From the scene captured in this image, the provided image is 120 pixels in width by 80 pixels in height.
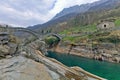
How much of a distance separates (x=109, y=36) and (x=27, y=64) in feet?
494

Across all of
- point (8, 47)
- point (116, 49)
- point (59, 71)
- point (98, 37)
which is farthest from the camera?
point (98, 37)

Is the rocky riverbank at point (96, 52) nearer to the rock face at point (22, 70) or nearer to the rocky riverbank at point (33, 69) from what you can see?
the rocky riverbank at point (33, 69)

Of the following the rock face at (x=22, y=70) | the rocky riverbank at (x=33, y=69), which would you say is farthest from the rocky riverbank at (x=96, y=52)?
the rock face at (x=22, y=70)

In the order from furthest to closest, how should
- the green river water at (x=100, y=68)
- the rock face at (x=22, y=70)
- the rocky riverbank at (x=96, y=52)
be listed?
1. the rocky riverbank at (x=96, y=52)
2. the green river water at (x=100, y=68)
3. the rock face at (x=22, y=70)

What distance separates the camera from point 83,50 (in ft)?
572


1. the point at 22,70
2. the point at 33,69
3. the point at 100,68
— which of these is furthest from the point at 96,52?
the point at 22,70

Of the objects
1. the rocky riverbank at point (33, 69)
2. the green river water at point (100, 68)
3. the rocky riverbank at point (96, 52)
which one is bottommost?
the green river water at point (100, 68)

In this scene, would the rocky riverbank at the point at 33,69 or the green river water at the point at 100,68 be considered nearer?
the rocky riverbank at the point at 33,69

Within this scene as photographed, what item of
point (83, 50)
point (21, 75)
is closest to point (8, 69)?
point (21, 75)

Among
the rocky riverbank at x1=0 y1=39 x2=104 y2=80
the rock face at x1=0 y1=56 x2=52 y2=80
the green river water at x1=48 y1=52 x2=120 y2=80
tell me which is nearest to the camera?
the rock face at x1=0 y1=56 x2=52 y2=80

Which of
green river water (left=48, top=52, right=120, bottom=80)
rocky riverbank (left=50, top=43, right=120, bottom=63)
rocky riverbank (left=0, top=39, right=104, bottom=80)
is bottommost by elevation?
green river water (left=48, top=52, right=120, bottom=80)

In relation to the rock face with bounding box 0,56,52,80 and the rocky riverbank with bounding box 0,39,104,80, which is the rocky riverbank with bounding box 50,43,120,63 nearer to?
the rocky riverbank with bounding box 0,39,104,80

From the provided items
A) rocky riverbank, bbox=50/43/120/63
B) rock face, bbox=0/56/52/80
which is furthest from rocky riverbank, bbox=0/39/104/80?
rocky riverbank, bbox=50/43/120/63

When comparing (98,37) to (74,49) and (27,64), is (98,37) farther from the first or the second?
(27,64)
